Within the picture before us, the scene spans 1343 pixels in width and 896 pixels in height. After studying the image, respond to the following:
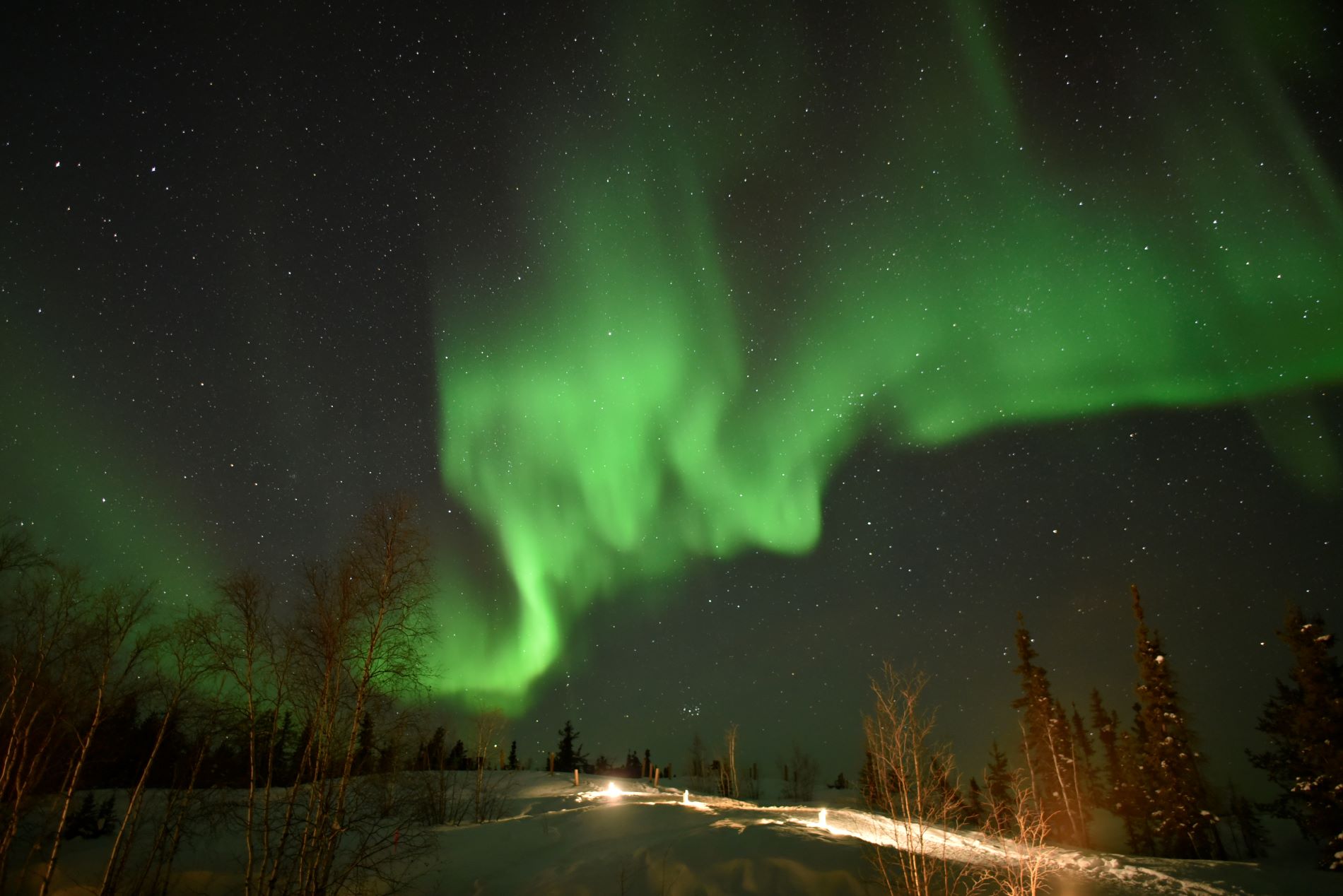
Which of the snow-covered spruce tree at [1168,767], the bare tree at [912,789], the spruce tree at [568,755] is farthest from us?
the spruce tree at [568,755]

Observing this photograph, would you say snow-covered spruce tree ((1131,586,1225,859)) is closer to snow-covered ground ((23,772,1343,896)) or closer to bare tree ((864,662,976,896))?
snow-covered ground ((23,772,1343,896))

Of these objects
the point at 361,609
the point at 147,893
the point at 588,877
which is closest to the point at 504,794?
the point at 147,893

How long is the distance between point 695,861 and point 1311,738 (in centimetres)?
2847

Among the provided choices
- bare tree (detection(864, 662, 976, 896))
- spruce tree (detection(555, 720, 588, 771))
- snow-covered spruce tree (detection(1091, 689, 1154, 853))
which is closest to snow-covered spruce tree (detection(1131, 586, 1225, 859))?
snow-covered spruce tree (detection(1091, 689, 1154, 853))

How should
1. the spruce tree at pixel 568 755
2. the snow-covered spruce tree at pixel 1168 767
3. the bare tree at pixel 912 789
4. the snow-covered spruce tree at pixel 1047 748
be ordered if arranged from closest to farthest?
1. the bare tree at pixel 912 789
2. the snow-covered spruce tree at pixel 1168 767
3. the snow-covered spruce tree at pixel 1047 748
4. the spruce tree at pixel 568 755

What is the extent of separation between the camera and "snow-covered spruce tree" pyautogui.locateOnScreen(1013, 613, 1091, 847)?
42.7m

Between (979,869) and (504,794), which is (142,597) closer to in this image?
(979,869)

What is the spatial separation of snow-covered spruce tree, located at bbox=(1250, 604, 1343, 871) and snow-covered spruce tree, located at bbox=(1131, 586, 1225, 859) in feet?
10.9

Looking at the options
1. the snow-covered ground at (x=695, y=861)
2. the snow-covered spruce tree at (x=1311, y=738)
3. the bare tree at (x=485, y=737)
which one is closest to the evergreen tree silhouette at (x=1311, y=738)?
the snow-covered spruce tree at (x=1311, y=738)

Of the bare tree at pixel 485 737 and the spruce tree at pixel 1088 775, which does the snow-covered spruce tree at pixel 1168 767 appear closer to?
the spruce tree at pixel 1088 775

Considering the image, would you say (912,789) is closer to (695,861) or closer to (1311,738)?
(695,861)

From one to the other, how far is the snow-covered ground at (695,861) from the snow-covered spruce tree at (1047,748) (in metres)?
15.1

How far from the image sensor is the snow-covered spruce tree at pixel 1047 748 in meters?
42.7

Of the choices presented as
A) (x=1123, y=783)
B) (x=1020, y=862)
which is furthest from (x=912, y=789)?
(x=1123, y=783)
